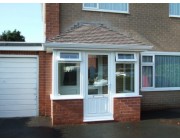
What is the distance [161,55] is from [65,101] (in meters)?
5.42

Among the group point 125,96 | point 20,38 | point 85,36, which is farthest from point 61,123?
point 20,38

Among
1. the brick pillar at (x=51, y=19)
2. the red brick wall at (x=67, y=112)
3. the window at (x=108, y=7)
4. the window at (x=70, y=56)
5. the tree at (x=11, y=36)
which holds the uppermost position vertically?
the tree at (x=11, y=36)

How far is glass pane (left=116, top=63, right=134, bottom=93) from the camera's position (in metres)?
9.56

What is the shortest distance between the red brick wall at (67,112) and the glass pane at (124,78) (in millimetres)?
1622

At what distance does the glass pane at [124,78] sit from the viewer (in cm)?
956

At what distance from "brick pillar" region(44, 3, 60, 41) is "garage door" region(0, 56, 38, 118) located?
48.8 inches

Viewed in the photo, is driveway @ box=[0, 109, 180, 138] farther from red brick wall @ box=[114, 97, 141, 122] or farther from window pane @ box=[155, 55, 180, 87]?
window pane @ box=[155, 55, 180, 87]

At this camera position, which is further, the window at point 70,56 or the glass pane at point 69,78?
the glass pane at point 69,78

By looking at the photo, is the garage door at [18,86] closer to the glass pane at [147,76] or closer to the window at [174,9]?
the glass pane at [147,76]

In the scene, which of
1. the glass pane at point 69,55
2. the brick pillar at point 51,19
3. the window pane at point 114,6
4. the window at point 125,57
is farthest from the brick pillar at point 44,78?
the window pane at point 114,6

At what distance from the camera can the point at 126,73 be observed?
970 cm

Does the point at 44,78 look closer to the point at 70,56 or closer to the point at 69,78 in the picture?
the point at 69,78


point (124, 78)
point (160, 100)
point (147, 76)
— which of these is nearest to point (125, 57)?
point (124, 78)

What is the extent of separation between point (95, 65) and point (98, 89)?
87 centimetres
